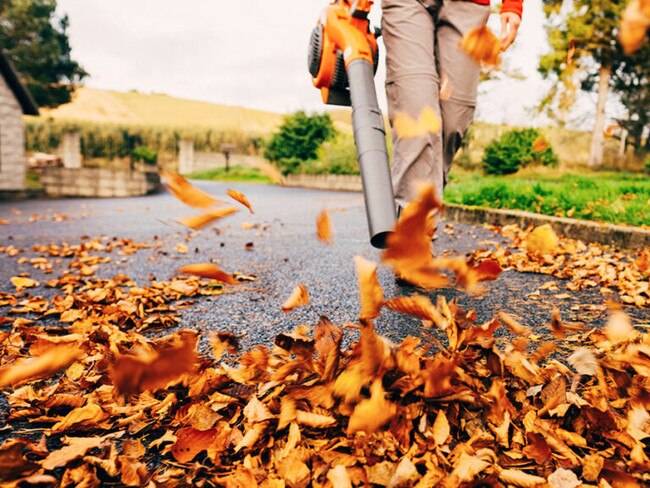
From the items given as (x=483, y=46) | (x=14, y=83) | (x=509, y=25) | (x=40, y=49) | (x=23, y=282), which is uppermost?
(x=40, y=49)

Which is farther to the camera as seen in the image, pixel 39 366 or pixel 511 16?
pixel 511 16

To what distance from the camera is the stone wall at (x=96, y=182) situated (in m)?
12.8

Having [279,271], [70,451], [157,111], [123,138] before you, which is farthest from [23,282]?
[157,111]

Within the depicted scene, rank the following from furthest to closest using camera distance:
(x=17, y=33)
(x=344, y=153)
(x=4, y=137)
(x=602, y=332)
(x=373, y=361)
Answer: (x=17, y=33) < (x=344, y=153) < (x=4, y=137) < (x=602, y=332) < (x=373, y=361)

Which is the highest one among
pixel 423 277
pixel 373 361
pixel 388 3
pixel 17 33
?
pixel 17 33

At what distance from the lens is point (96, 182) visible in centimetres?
1324

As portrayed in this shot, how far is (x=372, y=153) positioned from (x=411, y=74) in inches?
23.3

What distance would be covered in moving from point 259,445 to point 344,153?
17241 mm

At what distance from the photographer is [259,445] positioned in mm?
972

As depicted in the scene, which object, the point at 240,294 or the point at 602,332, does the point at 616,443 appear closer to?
the point at 602,332

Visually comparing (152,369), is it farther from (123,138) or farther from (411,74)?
(123,138)

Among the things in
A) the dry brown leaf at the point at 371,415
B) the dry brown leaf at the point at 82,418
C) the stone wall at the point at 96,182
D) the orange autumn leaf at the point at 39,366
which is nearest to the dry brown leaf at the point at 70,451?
the dry brown leaf at the point at 82,418

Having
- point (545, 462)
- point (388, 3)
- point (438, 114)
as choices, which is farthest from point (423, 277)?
point (388, 3)

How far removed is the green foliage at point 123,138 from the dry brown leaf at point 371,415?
3263 centimetres
